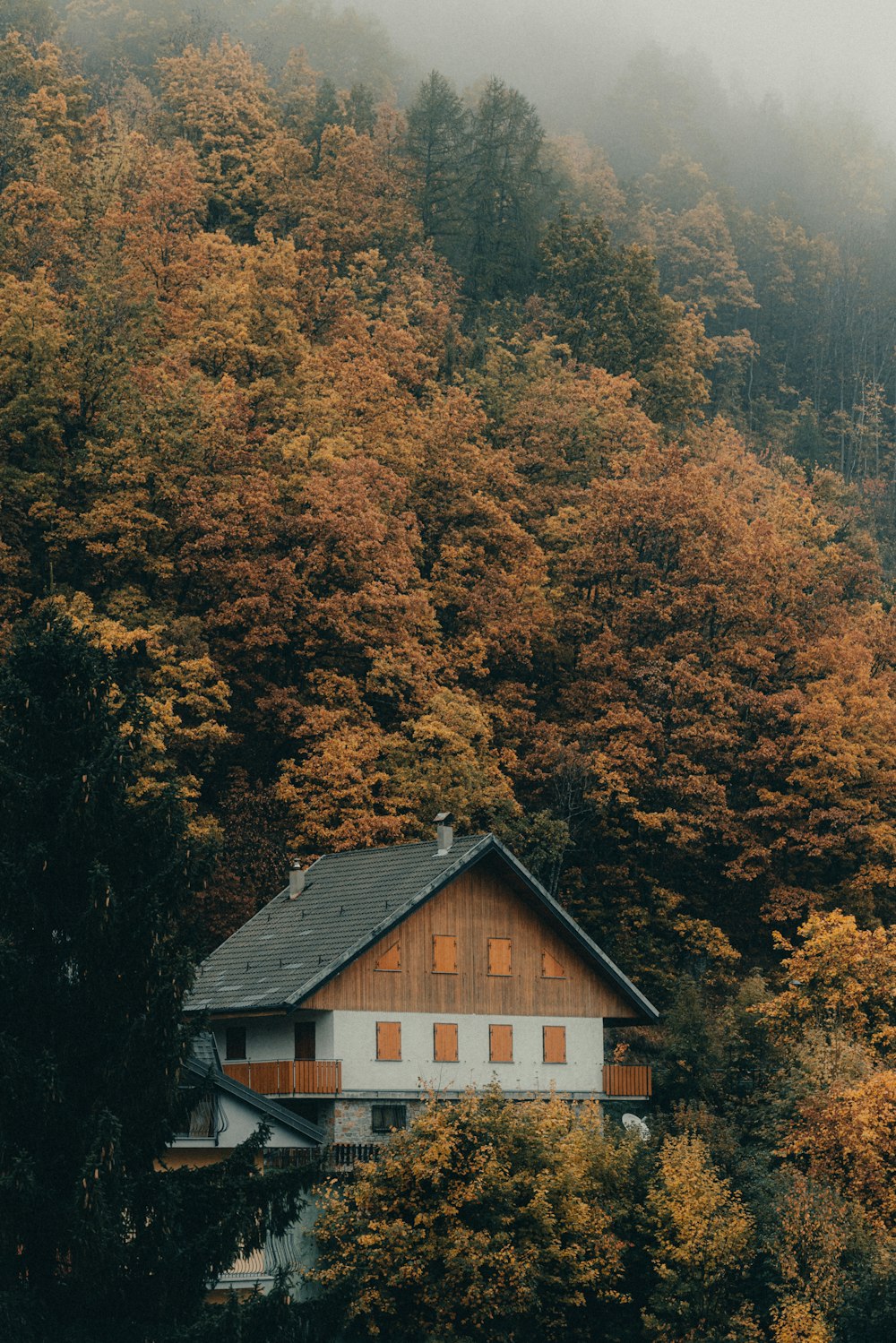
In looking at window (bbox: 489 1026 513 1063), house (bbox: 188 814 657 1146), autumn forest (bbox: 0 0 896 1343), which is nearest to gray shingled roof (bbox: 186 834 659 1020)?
house (bbox: 188 814 657 1146)

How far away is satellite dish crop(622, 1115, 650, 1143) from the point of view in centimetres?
4653

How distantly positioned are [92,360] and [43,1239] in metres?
47.9

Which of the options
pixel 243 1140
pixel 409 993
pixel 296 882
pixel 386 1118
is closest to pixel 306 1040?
pixel 386 1118

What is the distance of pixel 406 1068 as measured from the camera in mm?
46969

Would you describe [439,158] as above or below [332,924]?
above

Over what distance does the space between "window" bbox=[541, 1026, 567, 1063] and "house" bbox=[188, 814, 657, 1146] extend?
0.04 meters

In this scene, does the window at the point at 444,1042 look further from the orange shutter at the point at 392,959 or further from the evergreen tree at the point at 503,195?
the evergreen tree at the point at 503,195

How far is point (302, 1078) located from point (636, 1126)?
9.14 m

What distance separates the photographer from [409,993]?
47531mm

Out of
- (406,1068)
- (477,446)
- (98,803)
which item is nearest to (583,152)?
(477,446)

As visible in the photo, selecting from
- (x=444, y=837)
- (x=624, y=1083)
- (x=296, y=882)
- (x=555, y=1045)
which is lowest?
(x=624, y=1083)

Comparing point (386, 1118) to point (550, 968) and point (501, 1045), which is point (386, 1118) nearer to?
point (501, 1045)

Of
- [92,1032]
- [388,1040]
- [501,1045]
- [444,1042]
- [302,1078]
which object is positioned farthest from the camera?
[501,1045]

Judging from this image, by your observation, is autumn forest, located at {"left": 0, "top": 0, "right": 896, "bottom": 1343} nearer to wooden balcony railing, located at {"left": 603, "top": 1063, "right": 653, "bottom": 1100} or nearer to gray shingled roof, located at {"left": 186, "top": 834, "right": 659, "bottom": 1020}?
wooden balcony railing, located at {"left": 603, "top": 1063, "right": 653, "bottom": 1100}
